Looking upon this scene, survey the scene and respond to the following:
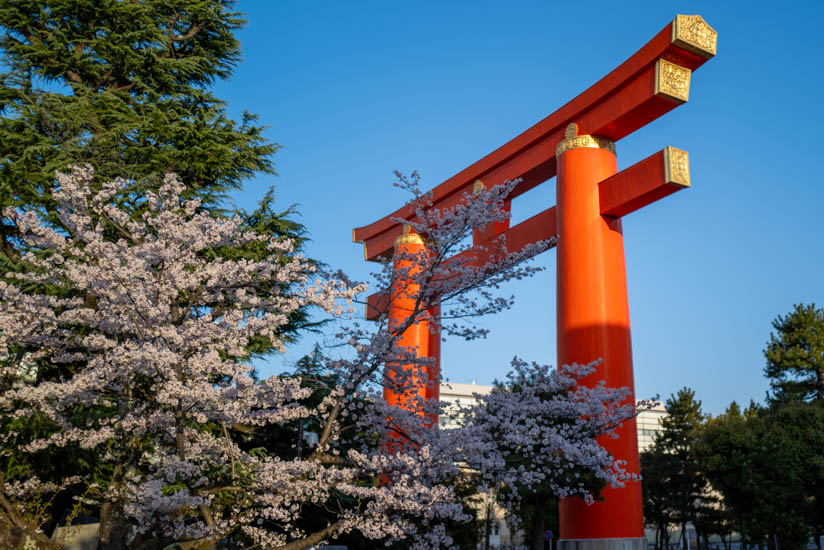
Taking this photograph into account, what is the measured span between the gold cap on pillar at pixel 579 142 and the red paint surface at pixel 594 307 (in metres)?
0.11

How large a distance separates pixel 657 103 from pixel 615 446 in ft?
20.1

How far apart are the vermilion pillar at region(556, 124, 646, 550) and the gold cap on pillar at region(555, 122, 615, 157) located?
0.06 ft

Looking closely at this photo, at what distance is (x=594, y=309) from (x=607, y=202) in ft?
6.83

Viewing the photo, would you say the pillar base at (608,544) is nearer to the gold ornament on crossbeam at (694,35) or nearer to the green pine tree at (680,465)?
the gold ornament on crossbeam at (694,35)

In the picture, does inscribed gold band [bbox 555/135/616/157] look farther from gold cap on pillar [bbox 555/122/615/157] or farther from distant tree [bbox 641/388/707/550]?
distant tree [bbox 641/388/707/550]

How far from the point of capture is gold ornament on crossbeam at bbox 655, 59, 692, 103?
1097cm

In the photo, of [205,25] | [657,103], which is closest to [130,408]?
[205,25]

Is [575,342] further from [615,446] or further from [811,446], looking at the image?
[811,446]

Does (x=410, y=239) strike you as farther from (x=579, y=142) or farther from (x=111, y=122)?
(x=111, y=122)

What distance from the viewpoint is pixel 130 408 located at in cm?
764

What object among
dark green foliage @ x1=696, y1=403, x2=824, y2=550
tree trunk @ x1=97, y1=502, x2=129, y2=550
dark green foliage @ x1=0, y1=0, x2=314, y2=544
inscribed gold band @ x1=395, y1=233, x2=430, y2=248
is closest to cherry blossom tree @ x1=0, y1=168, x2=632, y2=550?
tree trunk @ x1=97, y1=502, x2=129, y2=550

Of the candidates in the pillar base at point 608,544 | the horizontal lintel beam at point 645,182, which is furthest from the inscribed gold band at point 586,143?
the pillar base at point 608,544

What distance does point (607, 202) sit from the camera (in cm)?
1198

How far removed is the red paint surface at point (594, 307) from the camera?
1077cm
